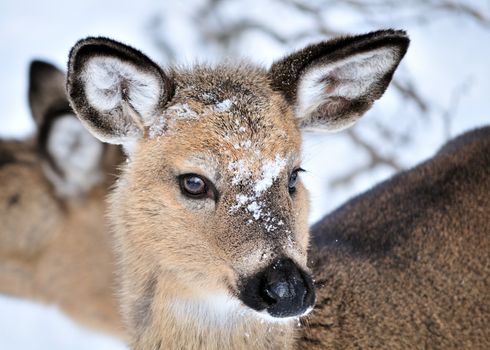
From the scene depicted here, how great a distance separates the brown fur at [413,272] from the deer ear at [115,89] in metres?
1.20

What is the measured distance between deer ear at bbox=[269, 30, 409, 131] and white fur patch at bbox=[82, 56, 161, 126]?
0.63 metres

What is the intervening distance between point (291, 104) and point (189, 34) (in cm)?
811

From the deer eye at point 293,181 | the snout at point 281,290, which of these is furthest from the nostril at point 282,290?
the deer eye at point 293,181

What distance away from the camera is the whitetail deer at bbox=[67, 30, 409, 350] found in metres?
3.88

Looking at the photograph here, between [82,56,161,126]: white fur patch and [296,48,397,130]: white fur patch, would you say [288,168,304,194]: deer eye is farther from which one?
[82,56,161,126]: white fur patch

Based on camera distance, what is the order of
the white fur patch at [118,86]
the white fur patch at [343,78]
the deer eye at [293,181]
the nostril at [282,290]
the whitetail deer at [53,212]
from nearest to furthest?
the nostril at [282,290], the white fur patch at [118,86], the deer eye at [293,181], the white fur patch at [343,78], the whitetail deer at [53,212]

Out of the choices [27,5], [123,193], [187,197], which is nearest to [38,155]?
[123,193]

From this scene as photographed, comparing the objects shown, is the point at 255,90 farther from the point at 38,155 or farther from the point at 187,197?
the point at 38,155

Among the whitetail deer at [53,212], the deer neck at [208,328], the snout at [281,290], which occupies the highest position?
the snout at [281,290]

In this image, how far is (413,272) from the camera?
15.4 ft

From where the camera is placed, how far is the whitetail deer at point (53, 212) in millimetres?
6734

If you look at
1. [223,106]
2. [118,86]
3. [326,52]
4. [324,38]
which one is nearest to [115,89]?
[118,86]

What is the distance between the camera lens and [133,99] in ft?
14.1

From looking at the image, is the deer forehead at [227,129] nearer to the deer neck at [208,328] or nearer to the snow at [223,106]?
the snow at [223,106]
